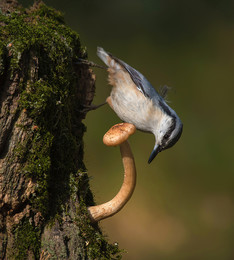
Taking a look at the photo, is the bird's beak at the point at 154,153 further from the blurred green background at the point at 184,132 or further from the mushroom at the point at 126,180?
the blurred green background at the point at 184,132

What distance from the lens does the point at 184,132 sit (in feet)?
15.0

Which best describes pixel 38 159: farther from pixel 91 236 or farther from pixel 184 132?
pixel 184 132

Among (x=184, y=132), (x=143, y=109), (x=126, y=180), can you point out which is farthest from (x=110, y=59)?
(x=184, y=132)

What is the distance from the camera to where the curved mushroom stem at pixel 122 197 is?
79.2 inches

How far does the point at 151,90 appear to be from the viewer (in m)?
3.10

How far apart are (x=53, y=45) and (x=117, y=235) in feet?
9.26

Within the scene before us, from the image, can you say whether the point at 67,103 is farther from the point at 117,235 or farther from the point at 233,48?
the point at 233,48

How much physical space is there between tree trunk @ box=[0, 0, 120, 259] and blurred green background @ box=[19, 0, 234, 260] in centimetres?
200

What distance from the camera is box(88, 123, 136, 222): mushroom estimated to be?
2.01 m

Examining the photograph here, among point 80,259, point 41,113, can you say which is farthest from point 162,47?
point 80,259

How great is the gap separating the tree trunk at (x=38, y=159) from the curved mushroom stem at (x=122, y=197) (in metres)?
0.08

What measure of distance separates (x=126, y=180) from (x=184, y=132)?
266cm

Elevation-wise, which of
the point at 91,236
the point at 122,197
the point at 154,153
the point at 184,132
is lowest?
the point at 91,236

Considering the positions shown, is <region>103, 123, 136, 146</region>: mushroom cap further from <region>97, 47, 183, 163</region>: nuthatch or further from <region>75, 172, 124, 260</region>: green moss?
<region>97, 47, 183, 163</region>: nuthatch
